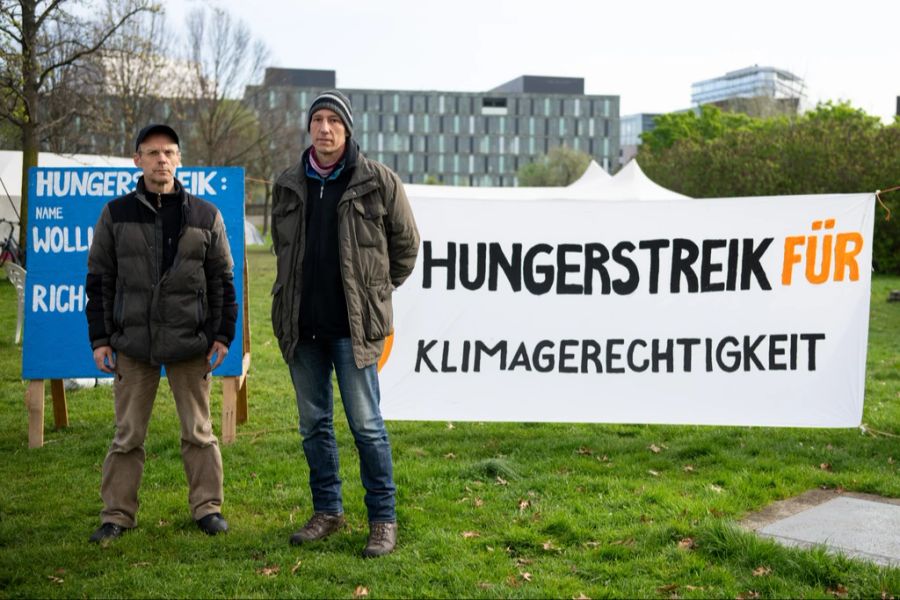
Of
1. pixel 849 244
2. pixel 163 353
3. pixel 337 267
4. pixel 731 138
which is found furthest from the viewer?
pixel 731 138

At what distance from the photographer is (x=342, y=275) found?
4.15m

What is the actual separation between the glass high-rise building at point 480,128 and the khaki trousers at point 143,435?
129081 millimetres

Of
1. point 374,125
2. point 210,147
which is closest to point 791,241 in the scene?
point 210,147

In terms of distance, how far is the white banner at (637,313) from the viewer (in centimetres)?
638

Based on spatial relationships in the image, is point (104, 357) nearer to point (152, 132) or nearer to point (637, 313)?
point (152, 132)

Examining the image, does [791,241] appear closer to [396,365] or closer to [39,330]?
[396,365]

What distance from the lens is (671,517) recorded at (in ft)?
15.9

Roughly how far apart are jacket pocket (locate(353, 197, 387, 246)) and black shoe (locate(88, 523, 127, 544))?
1926mm

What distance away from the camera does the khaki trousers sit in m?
4.63

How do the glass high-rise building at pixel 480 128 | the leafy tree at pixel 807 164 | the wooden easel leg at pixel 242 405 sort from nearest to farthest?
the wooden easel leg at pixel 242 405 < the leafy tree at pixel 807 164 < the glass high-rise building at pixel 480 128

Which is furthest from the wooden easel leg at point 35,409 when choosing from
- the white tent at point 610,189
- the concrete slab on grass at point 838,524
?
the white tent at point 610,189

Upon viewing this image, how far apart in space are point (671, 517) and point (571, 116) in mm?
132996

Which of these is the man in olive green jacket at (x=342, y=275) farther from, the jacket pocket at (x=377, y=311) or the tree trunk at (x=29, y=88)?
the tree trunk at (x=29, y=88)

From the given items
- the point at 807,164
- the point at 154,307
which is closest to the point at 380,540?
the point at 154,307
